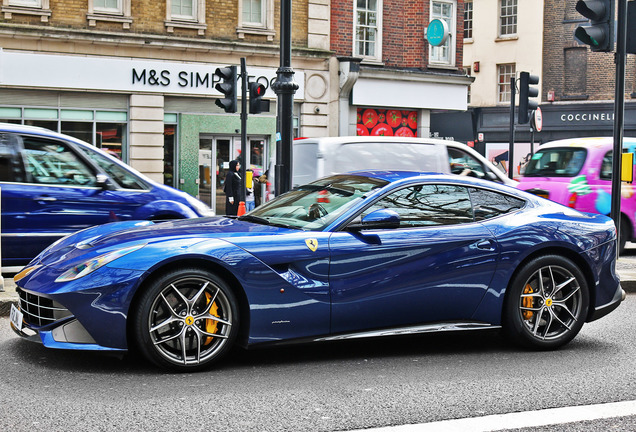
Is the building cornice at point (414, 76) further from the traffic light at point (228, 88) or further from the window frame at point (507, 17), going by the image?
the window frame at point (507, 17)

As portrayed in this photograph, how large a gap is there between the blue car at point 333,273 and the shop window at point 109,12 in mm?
15532

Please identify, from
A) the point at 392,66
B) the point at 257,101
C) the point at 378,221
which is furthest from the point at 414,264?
the point at 392,66

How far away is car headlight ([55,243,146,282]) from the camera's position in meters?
5.14

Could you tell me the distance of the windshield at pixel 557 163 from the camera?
14.2m

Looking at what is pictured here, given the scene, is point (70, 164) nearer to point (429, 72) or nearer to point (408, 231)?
point (408, 231)

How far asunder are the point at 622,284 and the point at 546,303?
340 cm

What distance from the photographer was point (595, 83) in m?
36.8

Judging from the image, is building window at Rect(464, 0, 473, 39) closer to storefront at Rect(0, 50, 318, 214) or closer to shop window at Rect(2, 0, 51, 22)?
storefront at Rect(0, 50, 318, 214)

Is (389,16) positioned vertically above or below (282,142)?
above

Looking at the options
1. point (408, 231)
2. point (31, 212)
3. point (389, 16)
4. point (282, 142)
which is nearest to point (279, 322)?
point (408, 231)

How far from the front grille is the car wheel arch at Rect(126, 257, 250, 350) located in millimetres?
399

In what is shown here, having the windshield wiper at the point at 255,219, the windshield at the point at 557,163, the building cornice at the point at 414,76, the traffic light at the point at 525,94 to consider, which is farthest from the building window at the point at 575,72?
the windshield wiper at the point at 255,219

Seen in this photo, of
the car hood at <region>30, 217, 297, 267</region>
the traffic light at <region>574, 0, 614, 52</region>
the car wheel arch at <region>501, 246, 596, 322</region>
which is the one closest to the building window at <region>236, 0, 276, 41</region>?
the traffic light at <region>574, 0, 614, 52</region>

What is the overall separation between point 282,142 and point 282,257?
6.00 metres
